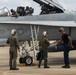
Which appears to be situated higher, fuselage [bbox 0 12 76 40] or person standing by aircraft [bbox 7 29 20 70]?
fuselage [bbox 0 12 76 40]

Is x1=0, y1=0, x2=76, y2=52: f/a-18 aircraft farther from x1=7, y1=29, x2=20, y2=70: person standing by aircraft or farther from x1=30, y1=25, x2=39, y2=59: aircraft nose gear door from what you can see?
x1=7, y1=29, x2=20, y2=70: person standing by aircraft

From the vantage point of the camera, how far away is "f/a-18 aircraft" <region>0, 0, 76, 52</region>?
1456cm

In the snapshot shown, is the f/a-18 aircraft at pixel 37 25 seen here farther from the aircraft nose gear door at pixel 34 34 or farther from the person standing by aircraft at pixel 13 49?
the person standing by aircraft at pixel 13 49

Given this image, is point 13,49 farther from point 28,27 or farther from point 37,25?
point 37,25

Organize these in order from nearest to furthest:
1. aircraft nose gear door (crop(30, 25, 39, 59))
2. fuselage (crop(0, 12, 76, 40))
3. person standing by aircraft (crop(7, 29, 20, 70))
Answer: person standing by aircraft (crop(7, 29, 20, 70)) → aircraft nose gear door (crop(30, 25, 39, 59)) → fuselage (crop(0, 12, 76, 40))

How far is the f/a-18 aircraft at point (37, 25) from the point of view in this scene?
14.6 m

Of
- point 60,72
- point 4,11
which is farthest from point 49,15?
point 60,72

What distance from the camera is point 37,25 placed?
14.6 m

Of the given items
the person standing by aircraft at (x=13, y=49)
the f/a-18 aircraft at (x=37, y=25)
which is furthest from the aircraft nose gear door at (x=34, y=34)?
the person standing by aircraft at (x=13, y=49)

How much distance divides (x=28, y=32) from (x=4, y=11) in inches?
64.9

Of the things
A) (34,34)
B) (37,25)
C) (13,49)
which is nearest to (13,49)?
(13,49)

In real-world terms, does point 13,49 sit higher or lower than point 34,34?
lower

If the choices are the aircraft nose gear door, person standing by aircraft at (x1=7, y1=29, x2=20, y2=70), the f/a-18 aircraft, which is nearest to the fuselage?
the f/a-18 aircraft

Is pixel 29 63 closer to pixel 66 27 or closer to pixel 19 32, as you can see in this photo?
pixel 19 32
